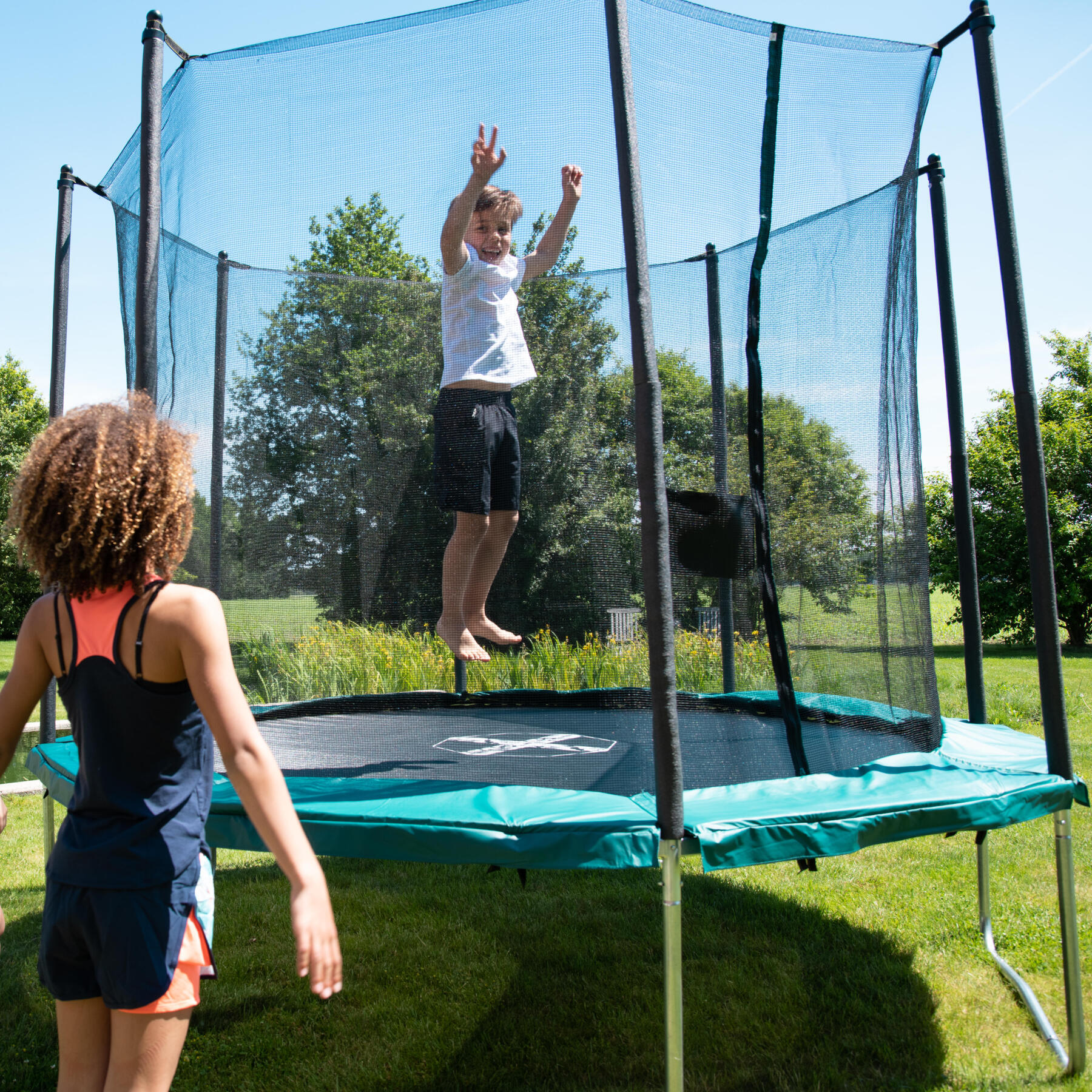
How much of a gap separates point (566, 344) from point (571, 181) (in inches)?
17.4

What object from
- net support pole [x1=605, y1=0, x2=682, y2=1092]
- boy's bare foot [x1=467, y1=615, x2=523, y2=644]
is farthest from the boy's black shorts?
net support pole [x1=605, y1=0, x2=682, y2=1092]

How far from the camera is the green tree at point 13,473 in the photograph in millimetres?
12086

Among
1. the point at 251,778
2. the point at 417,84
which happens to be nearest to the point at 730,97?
the point at 417,84

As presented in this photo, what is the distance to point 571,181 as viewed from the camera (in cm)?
197

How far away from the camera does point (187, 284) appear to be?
2.30m

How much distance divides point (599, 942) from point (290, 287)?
192cm

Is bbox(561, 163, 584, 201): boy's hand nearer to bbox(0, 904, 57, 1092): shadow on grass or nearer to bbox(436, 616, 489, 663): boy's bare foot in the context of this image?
bbox(436, 616, 489, 663): boy's bare foot

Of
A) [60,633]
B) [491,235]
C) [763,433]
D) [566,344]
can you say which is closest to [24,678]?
[60,633]

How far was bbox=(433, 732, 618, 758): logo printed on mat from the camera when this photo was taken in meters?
2.42

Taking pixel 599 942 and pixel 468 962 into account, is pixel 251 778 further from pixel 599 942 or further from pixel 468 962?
pixel 599 942

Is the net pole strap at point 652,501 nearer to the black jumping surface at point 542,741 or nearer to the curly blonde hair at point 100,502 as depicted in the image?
the black jumping surface at point 542,741

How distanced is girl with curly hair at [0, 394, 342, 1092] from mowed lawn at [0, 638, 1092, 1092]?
95 cm

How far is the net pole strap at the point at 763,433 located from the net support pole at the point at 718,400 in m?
0.07

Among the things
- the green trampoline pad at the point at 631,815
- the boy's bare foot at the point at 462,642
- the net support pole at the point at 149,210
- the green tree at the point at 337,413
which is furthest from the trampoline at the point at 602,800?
the net support pole at the point at 149,210
